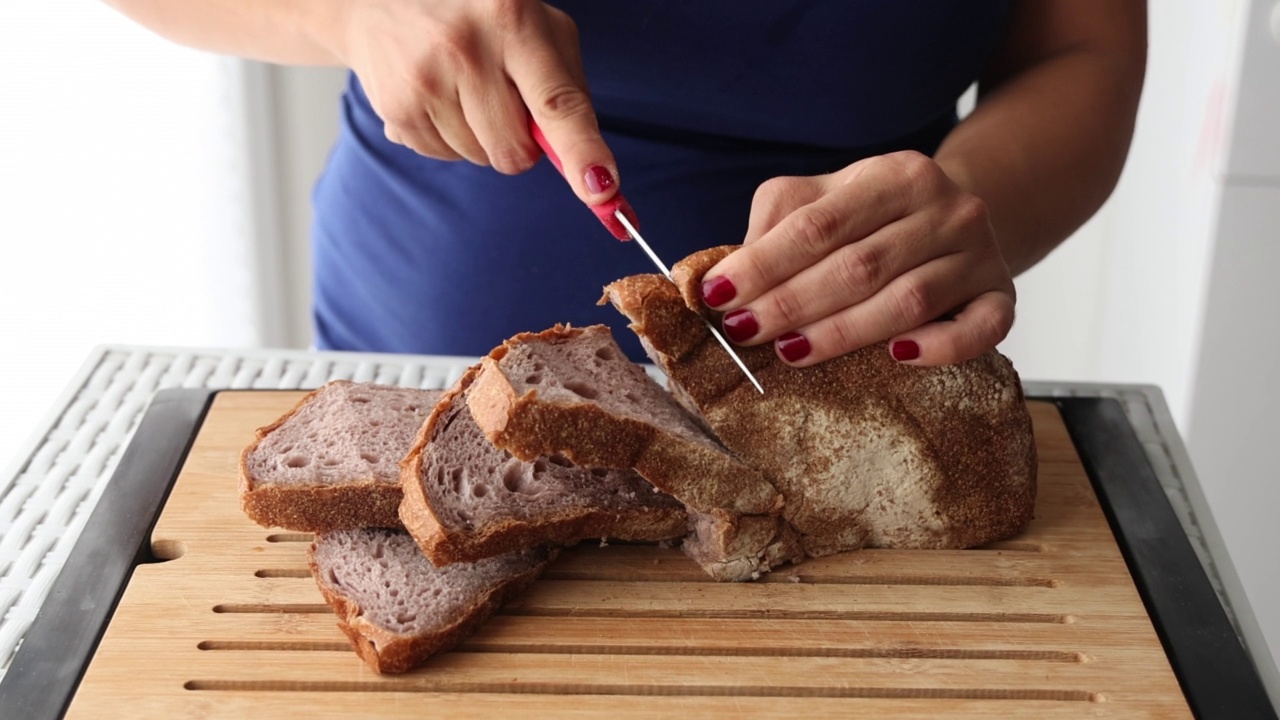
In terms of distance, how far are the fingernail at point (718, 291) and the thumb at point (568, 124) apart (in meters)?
0.18

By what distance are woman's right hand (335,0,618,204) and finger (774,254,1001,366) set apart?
32 cm

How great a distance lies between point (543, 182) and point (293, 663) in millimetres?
1096

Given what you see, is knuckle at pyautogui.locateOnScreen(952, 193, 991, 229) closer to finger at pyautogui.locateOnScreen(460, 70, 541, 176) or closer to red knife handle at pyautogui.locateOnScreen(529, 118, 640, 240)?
red knife handle at pyautogui.locateOnScreen(529, 118, 640, 240)

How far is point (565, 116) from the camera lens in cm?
166

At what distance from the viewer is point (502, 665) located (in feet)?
5.14

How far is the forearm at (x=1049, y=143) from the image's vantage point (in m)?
2.11

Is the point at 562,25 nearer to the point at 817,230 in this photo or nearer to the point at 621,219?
the point at 621,219

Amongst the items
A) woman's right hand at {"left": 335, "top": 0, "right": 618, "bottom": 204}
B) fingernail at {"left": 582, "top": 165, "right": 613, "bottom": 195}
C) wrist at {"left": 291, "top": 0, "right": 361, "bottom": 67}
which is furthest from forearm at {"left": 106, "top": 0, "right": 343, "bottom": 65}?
fingernail at {"left": 582, "top": 165, "right": 613, "bottom": 195}

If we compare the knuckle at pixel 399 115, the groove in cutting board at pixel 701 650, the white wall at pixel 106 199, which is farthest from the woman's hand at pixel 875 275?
the white wall at pixel 106 199

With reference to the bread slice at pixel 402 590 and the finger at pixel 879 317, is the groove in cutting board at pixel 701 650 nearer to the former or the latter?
the bread slice at pixel 402 590

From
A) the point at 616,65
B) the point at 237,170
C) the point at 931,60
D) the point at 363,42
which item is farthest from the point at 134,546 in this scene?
the point at 237,170

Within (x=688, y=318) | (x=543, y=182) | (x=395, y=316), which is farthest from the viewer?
(x=395, y=316)

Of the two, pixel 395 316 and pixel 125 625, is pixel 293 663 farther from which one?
pixel 395 316

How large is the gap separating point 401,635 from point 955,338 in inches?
31.7
